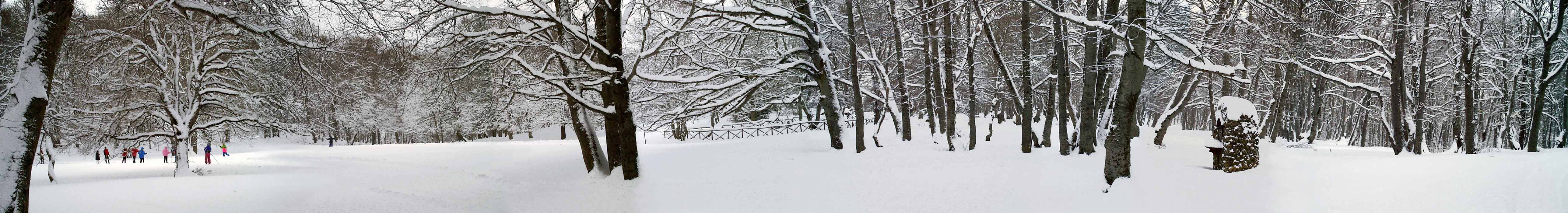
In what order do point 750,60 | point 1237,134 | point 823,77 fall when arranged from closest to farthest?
point 1237,134, point 823,77, point 750,60

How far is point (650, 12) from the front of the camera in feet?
30.3

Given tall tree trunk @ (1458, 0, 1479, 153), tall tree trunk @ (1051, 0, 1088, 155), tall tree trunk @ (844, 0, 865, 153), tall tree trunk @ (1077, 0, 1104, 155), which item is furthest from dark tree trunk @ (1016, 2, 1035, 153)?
tall tree trunk @ (1458, 0, 1479, 153)

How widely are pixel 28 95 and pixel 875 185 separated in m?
7.49

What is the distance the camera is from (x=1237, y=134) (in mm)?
7965

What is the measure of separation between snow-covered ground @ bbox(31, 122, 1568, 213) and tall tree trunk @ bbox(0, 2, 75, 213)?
203cm

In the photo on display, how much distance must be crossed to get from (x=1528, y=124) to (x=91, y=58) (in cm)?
3015

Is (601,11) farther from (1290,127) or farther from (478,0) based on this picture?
(1290,127)

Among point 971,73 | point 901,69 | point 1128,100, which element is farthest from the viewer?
point 901,69

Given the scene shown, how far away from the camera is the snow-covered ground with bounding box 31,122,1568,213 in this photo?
553cm

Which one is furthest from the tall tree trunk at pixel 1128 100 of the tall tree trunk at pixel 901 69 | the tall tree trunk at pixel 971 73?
the tall tree trunk at pixel 901 69

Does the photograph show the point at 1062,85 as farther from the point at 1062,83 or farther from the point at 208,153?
the point at 208,153

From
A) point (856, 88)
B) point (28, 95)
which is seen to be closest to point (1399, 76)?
point (856, 88)

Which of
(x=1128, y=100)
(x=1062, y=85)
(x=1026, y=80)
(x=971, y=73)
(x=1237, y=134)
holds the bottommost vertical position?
(x=1237, y=134)

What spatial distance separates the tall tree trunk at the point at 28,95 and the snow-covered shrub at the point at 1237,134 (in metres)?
10.5
